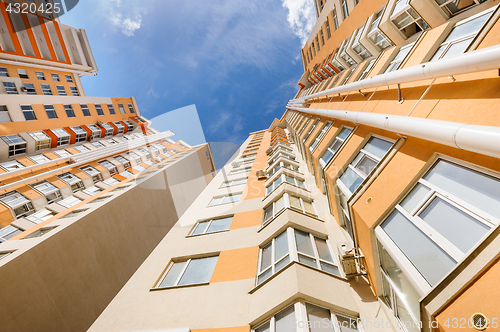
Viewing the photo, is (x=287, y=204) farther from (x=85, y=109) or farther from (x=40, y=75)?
(x=40, y=75)

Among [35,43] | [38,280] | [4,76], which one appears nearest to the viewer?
[38,280]

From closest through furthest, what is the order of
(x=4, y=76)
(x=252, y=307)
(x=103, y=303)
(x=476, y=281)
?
(x=476, y=281) → (x=252, y=307) → (x=103, y=303) → (x=4, y=76)

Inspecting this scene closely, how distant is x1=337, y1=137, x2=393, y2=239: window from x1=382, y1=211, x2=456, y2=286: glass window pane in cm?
214

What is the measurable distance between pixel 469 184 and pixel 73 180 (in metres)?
33.7

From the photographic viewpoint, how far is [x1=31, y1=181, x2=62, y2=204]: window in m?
21.6

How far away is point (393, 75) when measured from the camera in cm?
717

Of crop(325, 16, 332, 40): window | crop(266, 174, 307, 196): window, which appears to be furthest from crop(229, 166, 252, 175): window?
crop(325, 16, 332, 40): window

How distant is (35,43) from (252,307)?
163 ft

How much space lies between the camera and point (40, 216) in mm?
19656

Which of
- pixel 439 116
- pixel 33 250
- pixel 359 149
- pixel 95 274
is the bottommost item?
pixel 95 274

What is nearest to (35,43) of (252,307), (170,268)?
(170,268)

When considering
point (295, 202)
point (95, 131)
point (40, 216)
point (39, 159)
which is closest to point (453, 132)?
point (295, 202)

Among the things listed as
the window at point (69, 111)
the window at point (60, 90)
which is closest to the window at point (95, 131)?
the window at point (69, 111)

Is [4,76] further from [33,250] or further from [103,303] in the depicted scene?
[103,303]
